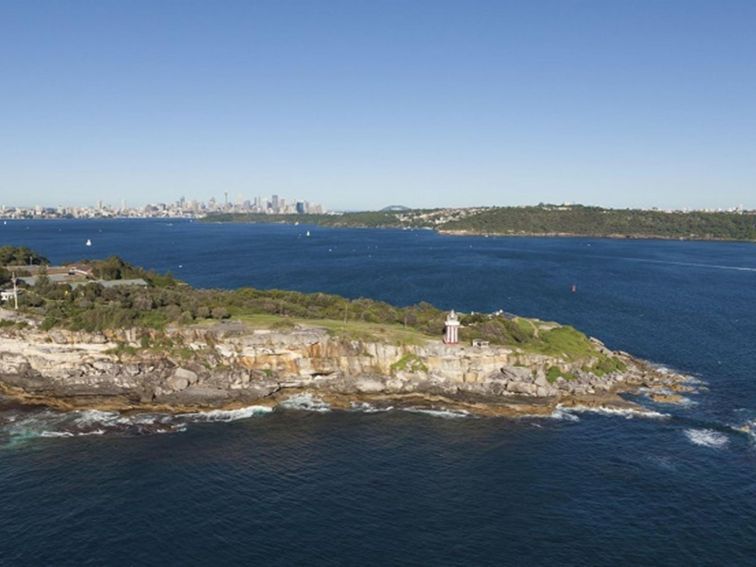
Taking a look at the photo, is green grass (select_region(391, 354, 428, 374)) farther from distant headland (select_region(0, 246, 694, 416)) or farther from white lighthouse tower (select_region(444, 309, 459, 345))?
white lighthouse tower (select_region(444, 309, 459, 345))

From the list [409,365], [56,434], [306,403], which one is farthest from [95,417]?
[409,365]

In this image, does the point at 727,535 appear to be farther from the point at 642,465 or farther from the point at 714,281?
the point at 714,281

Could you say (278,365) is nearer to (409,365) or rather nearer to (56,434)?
(409,365)

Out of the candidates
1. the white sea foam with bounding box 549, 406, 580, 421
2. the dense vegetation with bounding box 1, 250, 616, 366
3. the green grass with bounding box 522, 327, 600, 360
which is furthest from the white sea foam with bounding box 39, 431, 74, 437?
the green grass with bounding box 522, 327, 600, 360

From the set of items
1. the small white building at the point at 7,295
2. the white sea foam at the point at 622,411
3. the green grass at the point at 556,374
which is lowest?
the white sea foam at the point at 622,411

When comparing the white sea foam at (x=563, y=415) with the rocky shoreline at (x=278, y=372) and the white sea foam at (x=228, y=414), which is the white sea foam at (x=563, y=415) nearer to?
the rocky shoreline at (x=278, y=372)

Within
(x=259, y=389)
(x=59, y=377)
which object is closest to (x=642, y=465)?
(x=259, y=389)

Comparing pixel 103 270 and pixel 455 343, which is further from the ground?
pixel 103 270

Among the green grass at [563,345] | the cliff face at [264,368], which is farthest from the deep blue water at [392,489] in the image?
the green grass at [563,345]
